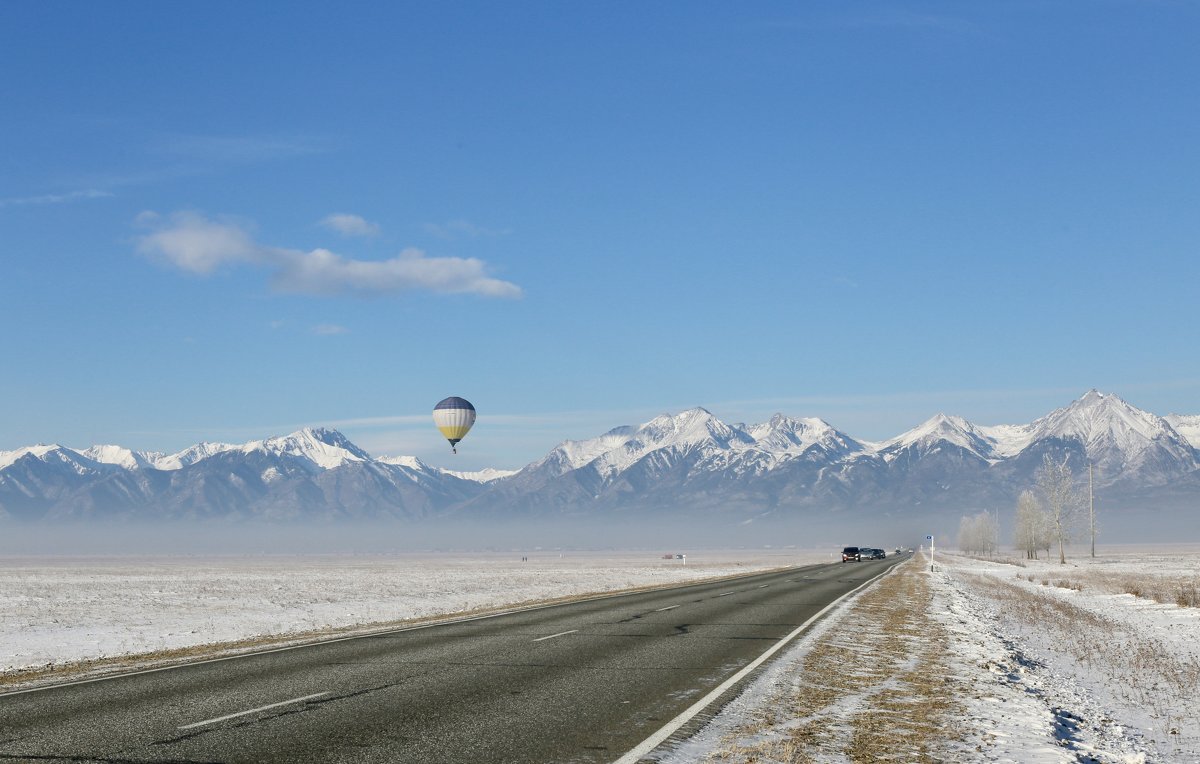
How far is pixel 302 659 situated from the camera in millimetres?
17922

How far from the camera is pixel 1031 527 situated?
15312cm

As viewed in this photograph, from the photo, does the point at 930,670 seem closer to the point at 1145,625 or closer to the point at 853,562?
the point at 1145,625

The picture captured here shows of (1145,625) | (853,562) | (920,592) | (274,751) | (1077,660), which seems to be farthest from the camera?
(853,562)

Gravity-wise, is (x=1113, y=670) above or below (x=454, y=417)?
below

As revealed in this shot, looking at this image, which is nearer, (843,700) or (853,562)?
(843,700)

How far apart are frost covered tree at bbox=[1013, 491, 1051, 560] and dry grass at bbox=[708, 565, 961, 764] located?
135 metres

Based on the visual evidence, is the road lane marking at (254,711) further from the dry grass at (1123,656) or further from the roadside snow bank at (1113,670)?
the dry grass at (1123,656)

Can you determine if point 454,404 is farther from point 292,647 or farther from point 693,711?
point 693,711

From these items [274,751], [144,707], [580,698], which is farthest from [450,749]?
[144,707]

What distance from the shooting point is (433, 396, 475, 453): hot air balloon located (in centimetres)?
8275

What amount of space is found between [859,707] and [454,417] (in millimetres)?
71404

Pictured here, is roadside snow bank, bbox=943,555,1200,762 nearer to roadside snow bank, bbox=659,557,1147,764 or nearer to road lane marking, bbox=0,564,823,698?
roadside snow bank, bbox=659,557,1147,764

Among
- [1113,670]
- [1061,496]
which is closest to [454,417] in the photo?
[1113,670]

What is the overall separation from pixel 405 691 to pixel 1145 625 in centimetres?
2250
